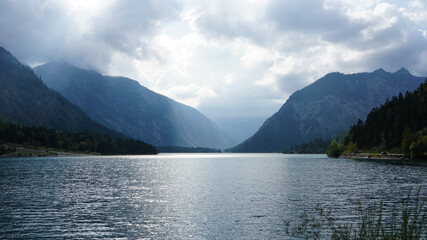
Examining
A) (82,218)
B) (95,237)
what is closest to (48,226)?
(82,218)

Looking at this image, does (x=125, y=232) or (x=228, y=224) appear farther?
(x=228, y=224)

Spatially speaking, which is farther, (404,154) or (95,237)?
(404,154)

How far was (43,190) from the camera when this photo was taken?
65625mm

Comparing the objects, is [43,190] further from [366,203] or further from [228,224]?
[366,203]

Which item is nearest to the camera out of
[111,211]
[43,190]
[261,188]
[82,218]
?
[82,218]

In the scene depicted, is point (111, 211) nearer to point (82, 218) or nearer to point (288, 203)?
point (82, 218)

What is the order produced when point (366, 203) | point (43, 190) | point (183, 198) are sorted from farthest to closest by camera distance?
point (43, 190), point (183, 198), point (366, 203)

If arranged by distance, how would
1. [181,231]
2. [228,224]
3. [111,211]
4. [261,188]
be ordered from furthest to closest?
1. [261,188]
2. [111,211]
3. [228,224]
4. [181,231]

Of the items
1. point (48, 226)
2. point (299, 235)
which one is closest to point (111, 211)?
point (48, 226)

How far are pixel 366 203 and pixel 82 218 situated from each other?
135ft

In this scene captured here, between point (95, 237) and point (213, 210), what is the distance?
18437 millimetres

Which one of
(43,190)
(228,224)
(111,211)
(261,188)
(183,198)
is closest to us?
(228,224)

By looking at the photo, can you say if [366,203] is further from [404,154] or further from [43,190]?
[404,154]

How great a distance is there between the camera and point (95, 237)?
32.9 metres
